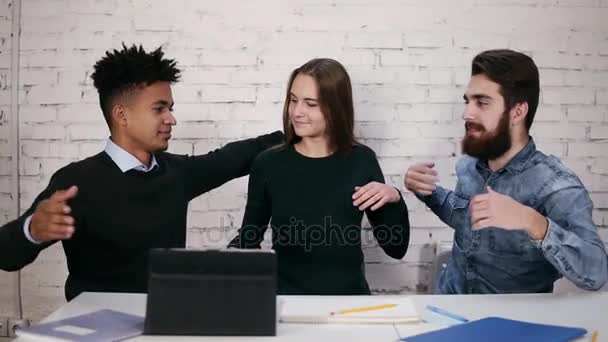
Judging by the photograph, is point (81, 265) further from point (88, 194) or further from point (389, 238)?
point (389, 238)

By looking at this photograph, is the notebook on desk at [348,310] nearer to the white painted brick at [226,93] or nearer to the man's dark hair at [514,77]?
the man's dark hair at [514,77]

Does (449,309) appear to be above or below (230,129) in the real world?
below

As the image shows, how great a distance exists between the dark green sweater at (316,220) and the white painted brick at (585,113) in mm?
1043

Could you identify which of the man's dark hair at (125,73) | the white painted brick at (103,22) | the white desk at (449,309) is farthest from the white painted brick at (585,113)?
the white painted brick at (103,22)

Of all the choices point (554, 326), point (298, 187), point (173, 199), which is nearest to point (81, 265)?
point (173, 199)

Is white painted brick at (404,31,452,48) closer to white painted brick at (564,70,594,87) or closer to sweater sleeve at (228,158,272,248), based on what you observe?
white painted brick at (564,70,594,87)

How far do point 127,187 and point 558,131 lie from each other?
175 centimetres

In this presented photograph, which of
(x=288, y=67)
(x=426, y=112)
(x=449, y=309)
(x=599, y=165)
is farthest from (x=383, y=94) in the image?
(x=449, y=309)

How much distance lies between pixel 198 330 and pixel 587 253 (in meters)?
0.99

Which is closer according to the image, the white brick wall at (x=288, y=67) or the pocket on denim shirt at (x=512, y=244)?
the pocket on denim shirt at (x=512, y=244)

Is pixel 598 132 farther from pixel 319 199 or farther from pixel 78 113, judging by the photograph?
pixel 78 113

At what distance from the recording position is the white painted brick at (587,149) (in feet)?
8.21

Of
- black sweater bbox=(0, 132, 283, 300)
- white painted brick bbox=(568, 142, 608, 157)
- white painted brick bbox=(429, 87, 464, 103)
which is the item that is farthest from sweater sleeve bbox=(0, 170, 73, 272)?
white painted brick bbox=(568, 142, 608, 157)

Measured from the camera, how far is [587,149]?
2504mm
